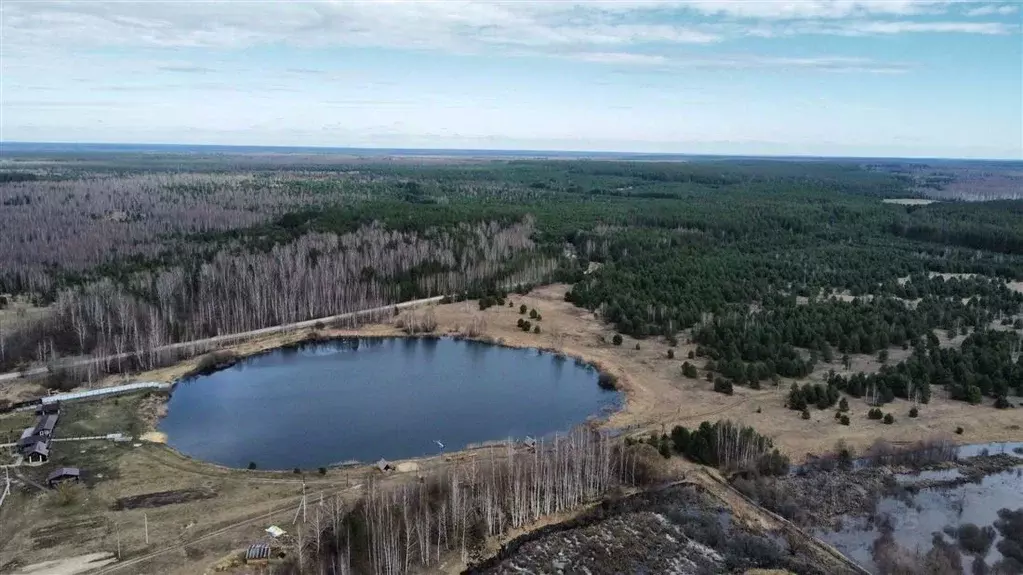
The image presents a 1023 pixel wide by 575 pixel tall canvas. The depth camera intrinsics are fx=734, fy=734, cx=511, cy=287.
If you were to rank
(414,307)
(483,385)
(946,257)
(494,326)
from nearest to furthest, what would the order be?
(483,385) < (494,326) < (414,307) < (946,257)

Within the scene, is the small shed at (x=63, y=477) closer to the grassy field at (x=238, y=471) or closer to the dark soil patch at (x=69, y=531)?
the grassy field at (x=238, y=471)

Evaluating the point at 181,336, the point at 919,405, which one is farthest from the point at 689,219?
the point at 181,336

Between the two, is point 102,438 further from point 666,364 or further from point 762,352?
point 762,352

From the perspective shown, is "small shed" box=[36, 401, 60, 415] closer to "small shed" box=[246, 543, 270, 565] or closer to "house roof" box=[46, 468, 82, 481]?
"house roof" box=[46, 468, 82, 481]

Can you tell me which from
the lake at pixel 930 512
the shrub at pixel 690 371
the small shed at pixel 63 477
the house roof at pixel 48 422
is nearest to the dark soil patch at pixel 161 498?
the small shed at pixel 63 477

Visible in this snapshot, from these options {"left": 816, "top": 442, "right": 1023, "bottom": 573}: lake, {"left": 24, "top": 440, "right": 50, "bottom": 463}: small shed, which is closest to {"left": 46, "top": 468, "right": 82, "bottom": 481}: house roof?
{"left": 24, "top": 440, "right": 50, "bottom": 463}: small shed
